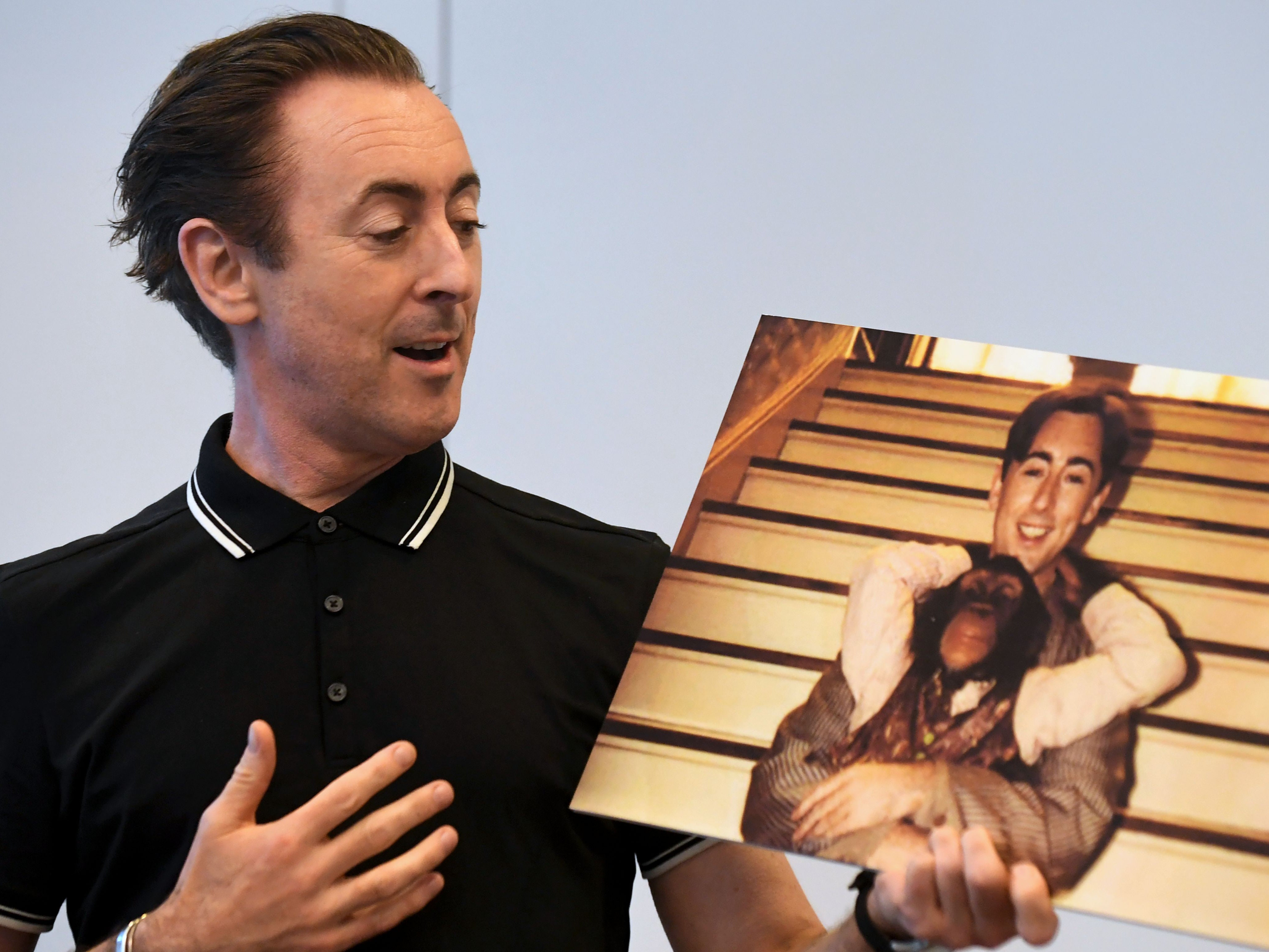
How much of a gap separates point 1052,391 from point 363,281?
0.50 metres

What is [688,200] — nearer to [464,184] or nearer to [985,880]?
[464,184]

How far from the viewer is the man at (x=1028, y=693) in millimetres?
694

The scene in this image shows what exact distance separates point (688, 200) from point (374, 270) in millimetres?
1097

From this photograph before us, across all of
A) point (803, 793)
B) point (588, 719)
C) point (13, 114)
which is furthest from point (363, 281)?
point (13, 114)

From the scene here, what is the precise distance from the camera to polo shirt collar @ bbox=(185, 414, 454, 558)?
1003mm

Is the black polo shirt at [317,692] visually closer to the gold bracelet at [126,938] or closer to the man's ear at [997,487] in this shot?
the gold bracelet at [126,938]

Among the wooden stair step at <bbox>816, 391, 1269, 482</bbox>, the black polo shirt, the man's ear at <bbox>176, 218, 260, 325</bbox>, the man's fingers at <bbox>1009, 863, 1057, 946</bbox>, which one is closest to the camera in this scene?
the man's fingers at <bbox>1009, 863, 1057, 946</bbox>

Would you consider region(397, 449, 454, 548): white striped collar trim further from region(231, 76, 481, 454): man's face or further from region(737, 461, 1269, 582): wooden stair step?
region(737, 461, 1269, 582): wooden stair step

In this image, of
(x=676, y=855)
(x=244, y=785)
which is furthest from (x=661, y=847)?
(x=244, y=785)

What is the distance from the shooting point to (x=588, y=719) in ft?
3.22

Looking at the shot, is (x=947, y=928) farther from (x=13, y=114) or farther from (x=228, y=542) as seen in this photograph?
(x=13, y=114)

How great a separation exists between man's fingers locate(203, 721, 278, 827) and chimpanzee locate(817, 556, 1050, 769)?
348mm

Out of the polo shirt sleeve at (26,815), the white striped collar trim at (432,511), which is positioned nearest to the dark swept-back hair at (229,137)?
the white striped collar trim at (432,511)

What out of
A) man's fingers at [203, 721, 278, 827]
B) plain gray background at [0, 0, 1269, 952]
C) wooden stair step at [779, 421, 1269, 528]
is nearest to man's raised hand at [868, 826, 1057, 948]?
wooden stair step at [779, 421, 1269, 528]
